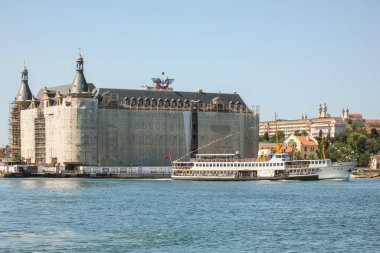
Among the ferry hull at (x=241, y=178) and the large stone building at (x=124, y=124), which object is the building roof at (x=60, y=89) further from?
the ferry hull at (x=241, y=178)

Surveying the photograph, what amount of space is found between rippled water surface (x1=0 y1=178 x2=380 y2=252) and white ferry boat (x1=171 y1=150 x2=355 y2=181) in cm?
2709

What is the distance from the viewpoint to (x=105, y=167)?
15488cm

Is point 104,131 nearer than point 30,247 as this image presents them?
No

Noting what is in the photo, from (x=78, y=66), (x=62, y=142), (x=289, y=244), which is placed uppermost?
(x=78, y=66)

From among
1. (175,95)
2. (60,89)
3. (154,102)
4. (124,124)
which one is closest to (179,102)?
(175,95)

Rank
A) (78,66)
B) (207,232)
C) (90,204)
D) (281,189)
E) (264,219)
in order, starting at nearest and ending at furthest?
(207,232), (264,219), (90,204), (281,189), (78,66)

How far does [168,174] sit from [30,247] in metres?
103

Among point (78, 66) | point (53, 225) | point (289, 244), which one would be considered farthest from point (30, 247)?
point (78, 66)

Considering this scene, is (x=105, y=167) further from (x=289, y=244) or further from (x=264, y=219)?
(x=289, y=244)

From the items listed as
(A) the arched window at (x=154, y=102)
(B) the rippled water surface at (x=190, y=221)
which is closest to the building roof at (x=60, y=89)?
(A) the arched window at (x=154, y=102)

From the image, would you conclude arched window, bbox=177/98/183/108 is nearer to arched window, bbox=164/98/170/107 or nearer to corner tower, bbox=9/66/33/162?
arched window, bbox=164/98/170/107

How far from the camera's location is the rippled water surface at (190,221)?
56688 millimetres

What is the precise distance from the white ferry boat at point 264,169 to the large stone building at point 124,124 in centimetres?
1968

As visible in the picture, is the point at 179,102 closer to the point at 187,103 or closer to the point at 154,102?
the point at 187,103
